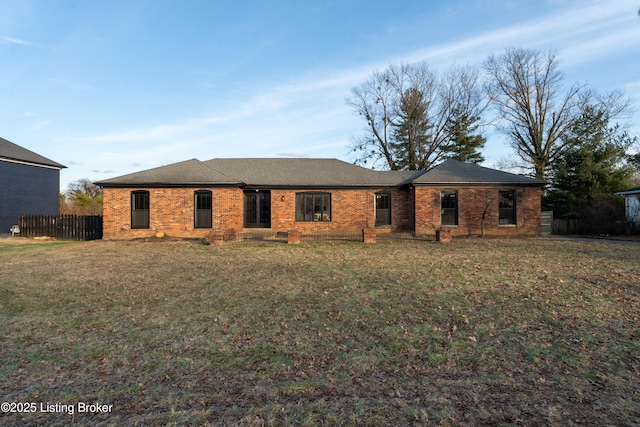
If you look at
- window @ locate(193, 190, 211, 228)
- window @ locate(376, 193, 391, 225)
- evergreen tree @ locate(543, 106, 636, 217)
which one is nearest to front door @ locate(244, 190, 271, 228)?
window @ locate(193, 190, 211, 228)

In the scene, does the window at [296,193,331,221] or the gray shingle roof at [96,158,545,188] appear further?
the window at [296,193,331,221]

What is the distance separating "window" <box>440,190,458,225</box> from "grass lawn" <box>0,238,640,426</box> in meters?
9.89

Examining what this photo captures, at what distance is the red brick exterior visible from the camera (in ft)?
57.2

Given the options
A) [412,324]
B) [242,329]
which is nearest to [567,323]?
[412,324]

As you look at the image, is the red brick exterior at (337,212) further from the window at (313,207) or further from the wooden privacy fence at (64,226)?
the wooden privacy fence at (64,226)

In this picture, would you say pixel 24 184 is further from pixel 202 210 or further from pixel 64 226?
pixel 202 210

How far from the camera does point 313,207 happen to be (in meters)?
19.3

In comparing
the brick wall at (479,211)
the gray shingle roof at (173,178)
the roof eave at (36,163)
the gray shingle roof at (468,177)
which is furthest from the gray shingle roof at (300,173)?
the roof eave at (36,163)

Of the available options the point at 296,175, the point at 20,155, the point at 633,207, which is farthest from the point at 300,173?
the point at 633,207

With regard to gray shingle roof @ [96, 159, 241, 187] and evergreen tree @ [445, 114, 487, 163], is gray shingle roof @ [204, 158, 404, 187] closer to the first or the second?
gray shingle roof @ [96, 159, 241, 187]

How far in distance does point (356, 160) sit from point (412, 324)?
104 feet

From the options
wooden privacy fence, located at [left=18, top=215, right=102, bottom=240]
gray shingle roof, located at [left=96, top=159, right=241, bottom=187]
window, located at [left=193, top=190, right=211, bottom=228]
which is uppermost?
gray shingle roof, located at [left=96, top=159, right=241, bottom=187]

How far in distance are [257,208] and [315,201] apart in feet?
10.5

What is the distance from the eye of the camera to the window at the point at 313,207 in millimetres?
19250
